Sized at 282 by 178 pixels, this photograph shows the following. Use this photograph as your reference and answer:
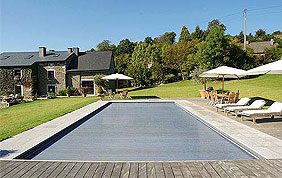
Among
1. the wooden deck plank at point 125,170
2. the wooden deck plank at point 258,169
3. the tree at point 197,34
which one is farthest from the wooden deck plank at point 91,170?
the tree at point 197,34

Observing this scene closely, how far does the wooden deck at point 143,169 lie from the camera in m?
3.28

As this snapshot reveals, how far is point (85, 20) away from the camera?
63.7ft

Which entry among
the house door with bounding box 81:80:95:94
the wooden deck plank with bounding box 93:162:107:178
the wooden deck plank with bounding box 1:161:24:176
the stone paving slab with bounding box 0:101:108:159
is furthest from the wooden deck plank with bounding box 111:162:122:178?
the house door with bounding box 81:80:95:94

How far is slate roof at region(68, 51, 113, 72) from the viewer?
85.8ft

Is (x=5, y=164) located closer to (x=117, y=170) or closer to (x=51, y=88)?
(x=117, y=170)

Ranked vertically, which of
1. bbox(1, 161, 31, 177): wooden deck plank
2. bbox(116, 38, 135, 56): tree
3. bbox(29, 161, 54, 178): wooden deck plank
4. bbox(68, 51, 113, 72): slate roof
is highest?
bbox(116, 38, 135, 56): tree

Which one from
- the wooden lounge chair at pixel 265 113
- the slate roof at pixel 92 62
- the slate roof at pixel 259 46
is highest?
the slate roof at pixel 259 46

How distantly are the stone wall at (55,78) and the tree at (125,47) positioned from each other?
101ft

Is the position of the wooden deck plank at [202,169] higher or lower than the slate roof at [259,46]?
lower

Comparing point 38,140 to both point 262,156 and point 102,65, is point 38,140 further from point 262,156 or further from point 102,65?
point 102,65

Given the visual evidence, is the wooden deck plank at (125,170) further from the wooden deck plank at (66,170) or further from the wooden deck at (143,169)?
the wooden deck plank at (66,170)

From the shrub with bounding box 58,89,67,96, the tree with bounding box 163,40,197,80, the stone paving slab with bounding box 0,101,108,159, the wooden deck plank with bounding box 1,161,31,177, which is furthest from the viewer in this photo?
the tree with bounding box 163,40,197,80

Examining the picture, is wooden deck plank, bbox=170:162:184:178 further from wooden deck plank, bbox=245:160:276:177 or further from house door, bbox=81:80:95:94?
house door, bbox=81:80:95:94

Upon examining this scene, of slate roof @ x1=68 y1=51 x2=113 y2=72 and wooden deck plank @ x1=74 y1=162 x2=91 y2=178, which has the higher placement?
slate roof @ x1=68 y1=51 x2=113 y2=72
